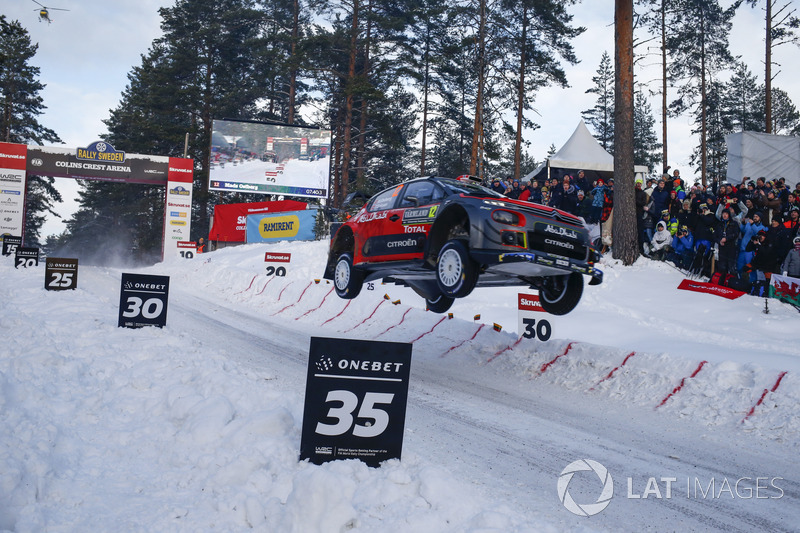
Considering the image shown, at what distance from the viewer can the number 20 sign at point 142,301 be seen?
32.2 ft

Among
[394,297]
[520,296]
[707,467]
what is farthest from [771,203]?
[707,467]

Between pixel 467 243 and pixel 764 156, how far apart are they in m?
16.2

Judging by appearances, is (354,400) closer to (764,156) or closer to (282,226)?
(764,156)

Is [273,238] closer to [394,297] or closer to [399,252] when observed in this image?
[394,297]

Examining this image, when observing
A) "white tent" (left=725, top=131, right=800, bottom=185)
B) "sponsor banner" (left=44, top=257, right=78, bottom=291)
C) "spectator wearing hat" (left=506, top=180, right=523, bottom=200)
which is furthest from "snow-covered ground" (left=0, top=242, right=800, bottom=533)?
"white tent" (left=725, top=131, right=800, bottom=185)

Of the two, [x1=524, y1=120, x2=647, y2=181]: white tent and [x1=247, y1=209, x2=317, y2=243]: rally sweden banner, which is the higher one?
[x1=524, y1=120, x2=647, y2=181]: white tent

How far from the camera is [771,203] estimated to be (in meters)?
14.0

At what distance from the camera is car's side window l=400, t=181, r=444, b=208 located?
8118 mm

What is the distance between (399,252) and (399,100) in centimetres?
3041

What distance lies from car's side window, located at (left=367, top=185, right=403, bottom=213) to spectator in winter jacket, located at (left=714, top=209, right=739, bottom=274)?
8.98 m

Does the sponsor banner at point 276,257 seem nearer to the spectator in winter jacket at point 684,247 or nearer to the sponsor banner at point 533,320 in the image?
the sponsor banner at point 533,320

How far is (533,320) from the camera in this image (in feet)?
33.8

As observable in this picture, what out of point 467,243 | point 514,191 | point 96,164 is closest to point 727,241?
point 514,191

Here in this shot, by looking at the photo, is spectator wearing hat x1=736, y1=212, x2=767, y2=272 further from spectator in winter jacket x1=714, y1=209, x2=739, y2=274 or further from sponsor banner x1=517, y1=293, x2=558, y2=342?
sponsor banner x1=517, y1=293, x2=558, y2=342
